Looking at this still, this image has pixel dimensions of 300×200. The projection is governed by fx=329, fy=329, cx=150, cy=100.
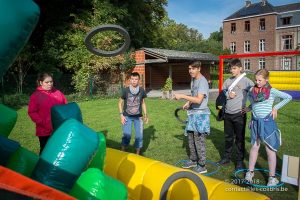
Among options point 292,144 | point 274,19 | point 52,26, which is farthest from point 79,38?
point 274,19

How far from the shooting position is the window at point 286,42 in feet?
157

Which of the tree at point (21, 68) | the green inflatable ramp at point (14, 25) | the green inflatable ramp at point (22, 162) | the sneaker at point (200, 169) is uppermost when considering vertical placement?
the tree at point (21, 68)

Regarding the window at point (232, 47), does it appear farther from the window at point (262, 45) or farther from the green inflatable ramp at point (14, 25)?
the green inflatable ramp at point (14, 25)

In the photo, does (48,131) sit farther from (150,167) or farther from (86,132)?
(86,132)

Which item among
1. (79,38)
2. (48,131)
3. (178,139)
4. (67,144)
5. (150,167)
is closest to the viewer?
(67,144)

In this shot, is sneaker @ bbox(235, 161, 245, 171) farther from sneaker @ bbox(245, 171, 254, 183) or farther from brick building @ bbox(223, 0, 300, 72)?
brick building @ bbox(223, 0, 300, 72)

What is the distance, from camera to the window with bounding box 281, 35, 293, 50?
157ft

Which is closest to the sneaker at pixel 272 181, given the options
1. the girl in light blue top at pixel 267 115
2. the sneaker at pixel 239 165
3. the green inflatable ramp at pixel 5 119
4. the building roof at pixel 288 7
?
the girl in light blue top at pixel 267 115

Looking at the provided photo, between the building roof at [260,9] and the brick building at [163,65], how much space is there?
25477 millimetres

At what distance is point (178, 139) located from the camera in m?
8.03

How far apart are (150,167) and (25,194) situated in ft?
7.13

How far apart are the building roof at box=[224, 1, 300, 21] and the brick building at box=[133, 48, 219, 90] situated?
25.5 m

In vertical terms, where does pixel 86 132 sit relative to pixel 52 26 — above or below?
below

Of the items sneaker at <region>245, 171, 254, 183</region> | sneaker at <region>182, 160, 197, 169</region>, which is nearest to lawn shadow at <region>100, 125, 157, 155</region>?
sneaker at <region>182, 160, 197, 169</region>
